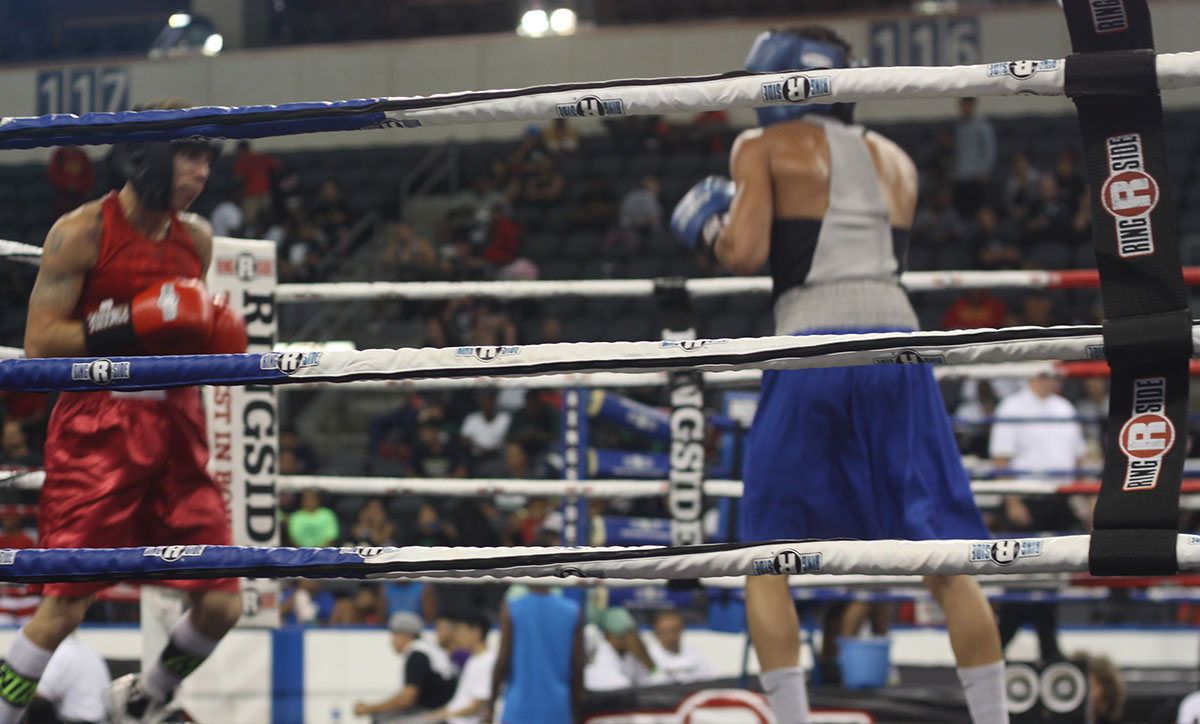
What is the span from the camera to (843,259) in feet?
7.07

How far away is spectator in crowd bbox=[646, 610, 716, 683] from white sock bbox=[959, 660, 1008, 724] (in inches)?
98.8

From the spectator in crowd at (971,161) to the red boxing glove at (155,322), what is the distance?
8163mm

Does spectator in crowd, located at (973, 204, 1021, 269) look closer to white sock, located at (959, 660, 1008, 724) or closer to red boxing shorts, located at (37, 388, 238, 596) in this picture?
white sock, located at (959, 660, 1008, 724)

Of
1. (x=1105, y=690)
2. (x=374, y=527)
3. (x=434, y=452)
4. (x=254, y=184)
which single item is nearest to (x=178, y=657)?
(x=1105, y=690)

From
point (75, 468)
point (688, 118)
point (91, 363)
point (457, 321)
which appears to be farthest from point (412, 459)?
point (91, 363)

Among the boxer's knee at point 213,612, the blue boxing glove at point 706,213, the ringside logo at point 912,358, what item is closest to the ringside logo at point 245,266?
the boxer's knee at point 213,612

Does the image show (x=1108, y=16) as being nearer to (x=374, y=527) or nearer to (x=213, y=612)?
(x=213, y=612)

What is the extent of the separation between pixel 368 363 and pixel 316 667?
2.56m

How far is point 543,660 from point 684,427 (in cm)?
111

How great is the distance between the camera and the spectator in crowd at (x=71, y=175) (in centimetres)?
1040

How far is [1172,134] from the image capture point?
10109 mm

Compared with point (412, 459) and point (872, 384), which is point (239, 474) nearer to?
point (872, 384)

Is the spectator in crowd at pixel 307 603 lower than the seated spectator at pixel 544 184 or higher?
lower

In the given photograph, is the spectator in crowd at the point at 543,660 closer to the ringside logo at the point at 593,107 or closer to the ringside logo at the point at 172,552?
the ringside logo at the point at 172,552
